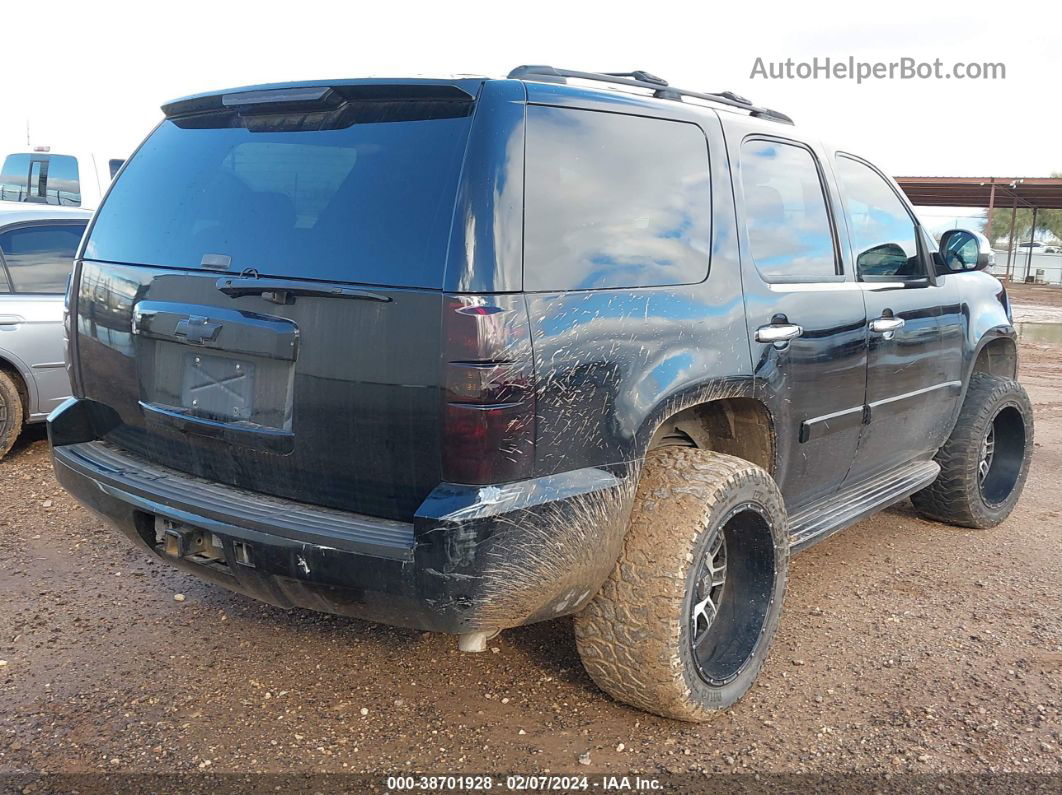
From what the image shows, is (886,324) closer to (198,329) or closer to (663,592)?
(663,592)

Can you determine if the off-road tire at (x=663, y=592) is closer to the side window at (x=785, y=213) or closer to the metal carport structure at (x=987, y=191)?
the side window at (x=785, y=213)

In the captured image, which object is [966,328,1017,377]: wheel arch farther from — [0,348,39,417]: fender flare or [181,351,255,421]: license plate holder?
[0,348,39,417]: fender flare

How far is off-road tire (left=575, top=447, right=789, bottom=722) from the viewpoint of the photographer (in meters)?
2.72

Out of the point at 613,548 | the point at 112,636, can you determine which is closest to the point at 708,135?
the point at 613,548

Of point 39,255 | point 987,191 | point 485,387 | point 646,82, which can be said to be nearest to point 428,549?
point 485,387

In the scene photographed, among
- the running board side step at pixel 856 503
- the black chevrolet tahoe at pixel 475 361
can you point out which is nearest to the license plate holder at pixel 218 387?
the black chevrolet tahoe at pixel 475 361

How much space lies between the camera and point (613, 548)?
2.64 metres

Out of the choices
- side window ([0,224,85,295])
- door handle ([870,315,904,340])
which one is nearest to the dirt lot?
door handle ([870,315,904,340])

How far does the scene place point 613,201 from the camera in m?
2.68

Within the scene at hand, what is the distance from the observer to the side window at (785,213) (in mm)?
3264

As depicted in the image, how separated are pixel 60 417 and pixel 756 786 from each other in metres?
2.49

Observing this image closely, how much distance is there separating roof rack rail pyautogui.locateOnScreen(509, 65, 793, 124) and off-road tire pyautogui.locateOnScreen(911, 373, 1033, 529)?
6.74 feet

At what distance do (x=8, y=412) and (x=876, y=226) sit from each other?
508 cm

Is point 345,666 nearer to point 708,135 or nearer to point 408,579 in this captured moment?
point 408,579
